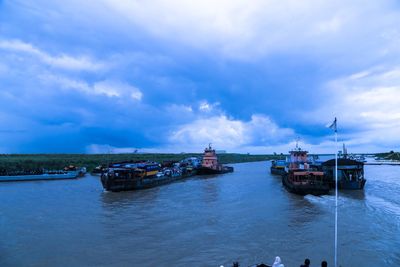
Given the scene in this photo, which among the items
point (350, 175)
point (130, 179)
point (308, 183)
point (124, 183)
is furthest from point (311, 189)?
point (124, 183)

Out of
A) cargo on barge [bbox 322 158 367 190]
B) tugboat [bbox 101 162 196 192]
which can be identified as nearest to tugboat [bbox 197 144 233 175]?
tugboat [bbox 101 162 196 192]

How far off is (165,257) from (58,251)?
5660 millimetres

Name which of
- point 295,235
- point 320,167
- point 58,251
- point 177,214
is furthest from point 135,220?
point 320,167

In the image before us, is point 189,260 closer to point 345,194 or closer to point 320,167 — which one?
point 345,194

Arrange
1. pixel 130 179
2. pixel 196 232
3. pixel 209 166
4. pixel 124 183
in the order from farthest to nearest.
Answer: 1. pixel 209 166
2. pixel 130 179
3. pixel 124 183
4. pixel 196 232

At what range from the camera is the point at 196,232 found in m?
19.4

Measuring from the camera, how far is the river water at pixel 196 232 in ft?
49.6

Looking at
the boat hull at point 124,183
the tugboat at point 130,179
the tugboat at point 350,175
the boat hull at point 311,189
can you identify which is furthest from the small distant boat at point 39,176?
the tugboat at point 350,175

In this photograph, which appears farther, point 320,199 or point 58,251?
point 320,199

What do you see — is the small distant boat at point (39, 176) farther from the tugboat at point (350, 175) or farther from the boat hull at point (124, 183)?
the tugboat at point (350, 175)

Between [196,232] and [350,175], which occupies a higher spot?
[350,175]

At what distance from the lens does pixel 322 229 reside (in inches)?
789

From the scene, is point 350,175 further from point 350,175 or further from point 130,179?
point 130,179

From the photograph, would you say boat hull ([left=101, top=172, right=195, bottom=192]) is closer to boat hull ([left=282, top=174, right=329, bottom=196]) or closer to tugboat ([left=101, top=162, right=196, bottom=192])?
tugboat ([left=101, top=162, right=196, bottom=192])
